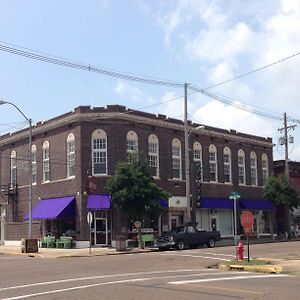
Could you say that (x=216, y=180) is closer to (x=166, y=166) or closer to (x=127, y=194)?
(x=166, y=166)

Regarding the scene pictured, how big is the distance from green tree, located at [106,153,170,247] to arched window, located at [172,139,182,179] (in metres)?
7.87

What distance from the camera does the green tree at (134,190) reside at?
36844 millimetres

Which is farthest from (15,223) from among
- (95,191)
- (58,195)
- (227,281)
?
(227,281)

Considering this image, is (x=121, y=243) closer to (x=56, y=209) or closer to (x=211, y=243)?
(x=211, y=243)

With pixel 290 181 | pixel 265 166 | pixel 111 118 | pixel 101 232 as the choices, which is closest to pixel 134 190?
pixel 101 232

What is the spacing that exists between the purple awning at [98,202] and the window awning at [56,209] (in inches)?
58.3

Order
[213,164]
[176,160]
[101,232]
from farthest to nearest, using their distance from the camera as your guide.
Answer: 1. [213,164]
2. [176,160]
3. [101,232]

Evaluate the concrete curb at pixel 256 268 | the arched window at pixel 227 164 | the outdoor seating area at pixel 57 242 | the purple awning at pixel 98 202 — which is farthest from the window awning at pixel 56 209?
the concrete curb at pixel 256 268

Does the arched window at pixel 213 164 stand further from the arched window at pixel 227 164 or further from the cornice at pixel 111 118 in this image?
the arched window at pixel 227 164

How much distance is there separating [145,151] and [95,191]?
5575mm

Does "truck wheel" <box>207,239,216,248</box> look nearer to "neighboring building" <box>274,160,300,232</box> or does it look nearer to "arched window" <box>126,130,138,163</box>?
"arched window" <box>126,130,138,163</box>

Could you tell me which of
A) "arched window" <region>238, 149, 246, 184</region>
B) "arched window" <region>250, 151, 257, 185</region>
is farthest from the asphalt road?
"arched window" <region>250, 151, 257, 185</region>

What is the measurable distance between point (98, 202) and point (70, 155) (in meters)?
4.70

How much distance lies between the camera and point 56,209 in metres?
40.8
